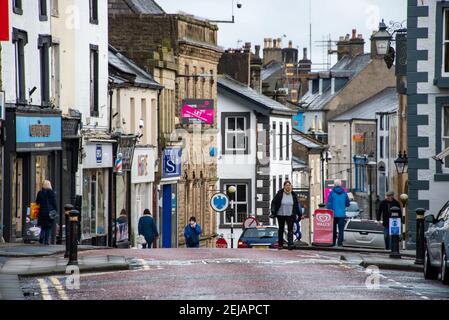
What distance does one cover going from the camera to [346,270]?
27.1m

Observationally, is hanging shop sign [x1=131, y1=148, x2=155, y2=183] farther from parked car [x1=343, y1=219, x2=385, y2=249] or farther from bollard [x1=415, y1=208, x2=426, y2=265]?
bollard [x1=415, y1=208, x2=426, y2=265]

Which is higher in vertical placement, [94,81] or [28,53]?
[28,53]

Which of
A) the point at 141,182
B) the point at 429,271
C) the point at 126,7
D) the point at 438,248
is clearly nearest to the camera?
the point at 438,248

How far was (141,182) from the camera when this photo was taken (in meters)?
55.2

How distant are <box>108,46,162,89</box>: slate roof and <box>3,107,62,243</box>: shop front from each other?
960cm

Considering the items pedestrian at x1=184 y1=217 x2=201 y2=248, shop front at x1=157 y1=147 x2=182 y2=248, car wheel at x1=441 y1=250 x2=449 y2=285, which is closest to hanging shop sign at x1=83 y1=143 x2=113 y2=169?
pedestrian at x1=184 y1=217 x2=201 y2=248

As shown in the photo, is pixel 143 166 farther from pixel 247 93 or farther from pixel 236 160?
pixel 247 93

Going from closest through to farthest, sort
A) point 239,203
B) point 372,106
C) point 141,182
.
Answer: point 141,182
point 239,203
point 372,106

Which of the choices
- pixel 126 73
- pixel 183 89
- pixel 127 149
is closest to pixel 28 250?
pixel 127 149

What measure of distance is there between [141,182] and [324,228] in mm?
17049

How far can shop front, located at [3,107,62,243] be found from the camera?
126 feet

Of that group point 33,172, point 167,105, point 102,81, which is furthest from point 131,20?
point 33,172
